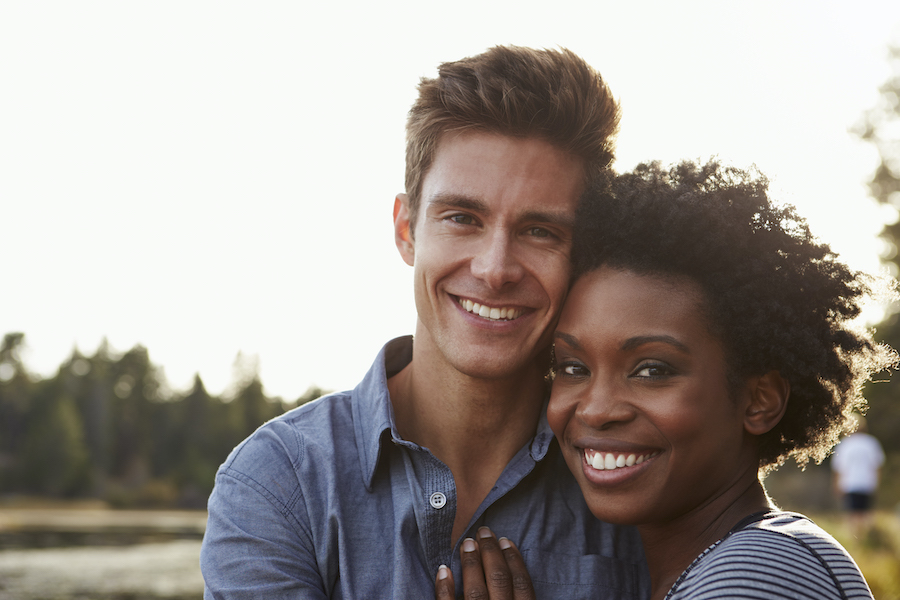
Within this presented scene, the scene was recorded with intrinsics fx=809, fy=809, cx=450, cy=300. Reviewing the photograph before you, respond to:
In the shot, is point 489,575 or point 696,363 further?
point 489,575

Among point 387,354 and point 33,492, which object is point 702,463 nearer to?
point 387,354

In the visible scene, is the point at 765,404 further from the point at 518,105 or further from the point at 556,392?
the point at 518,105

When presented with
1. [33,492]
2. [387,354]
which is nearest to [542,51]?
[387,354]

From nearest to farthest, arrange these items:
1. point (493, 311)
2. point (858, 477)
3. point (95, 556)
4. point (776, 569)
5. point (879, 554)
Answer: point (776, 569) < point (493, 311) < point (879, 554) < point (858, 477) < point (95, 556)

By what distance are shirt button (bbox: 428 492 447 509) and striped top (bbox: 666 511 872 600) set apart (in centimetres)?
86

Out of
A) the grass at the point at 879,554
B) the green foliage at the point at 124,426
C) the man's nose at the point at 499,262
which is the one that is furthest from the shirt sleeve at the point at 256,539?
the green foliage at the point at 124,426

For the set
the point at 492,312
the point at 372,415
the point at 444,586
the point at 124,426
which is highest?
the point at 492,312

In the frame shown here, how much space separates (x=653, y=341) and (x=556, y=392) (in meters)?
0.45

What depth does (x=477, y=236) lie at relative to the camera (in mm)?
2973

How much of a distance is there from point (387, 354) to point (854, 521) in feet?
33.4

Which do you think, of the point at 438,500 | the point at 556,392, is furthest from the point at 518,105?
the point at 438,500

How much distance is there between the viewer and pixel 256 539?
247cm

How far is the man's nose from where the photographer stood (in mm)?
2854

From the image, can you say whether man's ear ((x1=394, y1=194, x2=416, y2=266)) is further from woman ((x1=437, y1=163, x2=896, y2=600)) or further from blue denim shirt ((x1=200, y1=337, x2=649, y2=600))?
woman ((x1=437, y1=163, x2=896, y2=600))
